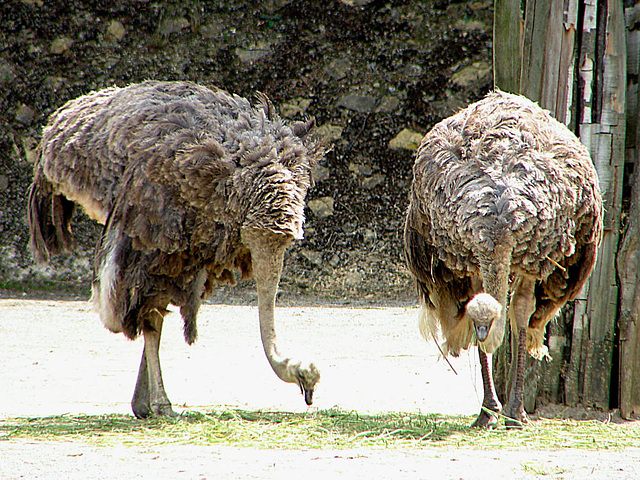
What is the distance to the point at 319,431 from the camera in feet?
13.6

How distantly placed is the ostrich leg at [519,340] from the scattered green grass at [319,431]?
0.30 ft

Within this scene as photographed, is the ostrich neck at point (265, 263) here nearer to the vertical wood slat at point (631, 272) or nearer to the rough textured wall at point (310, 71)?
the vertical wood slat at point (631, 272)

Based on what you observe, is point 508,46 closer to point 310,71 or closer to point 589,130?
point 589,130

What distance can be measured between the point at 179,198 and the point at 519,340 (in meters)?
1.93

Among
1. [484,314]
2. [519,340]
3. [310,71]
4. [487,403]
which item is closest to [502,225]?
[484,314]

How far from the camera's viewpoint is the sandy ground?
3.30 metres

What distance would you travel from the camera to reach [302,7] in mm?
9273

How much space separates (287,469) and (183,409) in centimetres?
171

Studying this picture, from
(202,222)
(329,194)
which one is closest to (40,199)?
(202,222)

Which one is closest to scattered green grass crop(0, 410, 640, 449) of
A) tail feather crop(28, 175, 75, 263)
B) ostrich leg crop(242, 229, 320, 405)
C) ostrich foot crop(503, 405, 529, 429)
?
ostrich foot crop(503, 405, 529, 429)

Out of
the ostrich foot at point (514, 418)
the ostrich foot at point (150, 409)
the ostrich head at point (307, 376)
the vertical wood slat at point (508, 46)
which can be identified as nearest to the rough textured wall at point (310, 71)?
the vertical wood slat at point (508, 46)

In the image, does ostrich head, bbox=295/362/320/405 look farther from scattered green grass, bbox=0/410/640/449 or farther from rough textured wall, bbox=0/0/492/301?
rough textured wall, bbox=0/0/492/301

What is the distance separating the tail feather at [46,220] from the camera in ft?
16.9

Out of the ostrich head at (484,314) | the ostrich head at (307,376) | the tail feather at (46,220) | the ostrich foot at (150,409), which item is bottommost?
the ostrich foot at (150,409)
